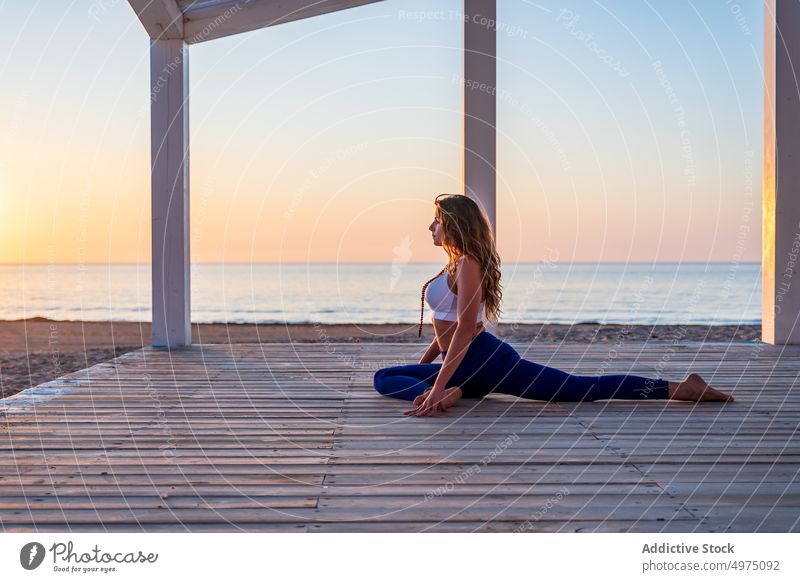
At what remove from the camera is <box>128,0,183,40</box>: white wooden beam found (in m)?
5.33

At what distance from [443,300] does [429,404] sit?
19.9 inches

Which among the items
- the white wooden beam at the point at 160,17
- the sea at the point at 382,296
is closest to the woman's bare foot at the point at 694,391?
the white wooden beam at the point at 160,17

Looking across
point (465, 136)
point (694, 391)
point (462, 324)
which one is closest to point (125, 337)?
point (465, 136)

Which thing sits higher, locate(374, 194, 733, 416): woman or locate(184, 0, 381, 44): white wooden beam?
locate(184, 0, 381, 44): white wooden beam

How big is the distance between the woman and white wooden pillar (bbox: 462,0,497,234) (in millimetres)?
2562

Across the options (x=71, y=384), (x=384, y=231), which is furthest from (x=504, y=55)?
(x=384, y=231)

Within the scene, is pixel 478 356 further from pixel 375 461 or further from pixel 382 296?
pixel 382 296

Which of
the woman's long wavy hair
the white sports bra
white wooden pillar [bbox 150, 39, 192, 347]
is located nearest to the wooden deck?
the white sports bra

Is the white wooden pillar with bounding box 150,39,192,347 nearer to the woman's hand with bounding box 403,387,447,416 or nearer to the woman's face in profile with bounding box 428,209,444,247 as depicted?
the woman's face in profile with bounding box 428,209,444,247

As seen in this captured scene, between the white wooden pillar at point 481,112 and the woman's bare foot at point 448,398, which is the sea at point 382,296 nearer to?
the white wooden pillar at point 481,112

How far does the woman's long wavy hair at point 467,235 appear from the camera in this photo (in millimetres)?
3166

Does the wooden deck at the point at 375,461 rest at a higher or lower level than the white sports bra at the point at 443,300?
lower

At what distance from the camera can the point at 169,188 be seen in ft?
19.1

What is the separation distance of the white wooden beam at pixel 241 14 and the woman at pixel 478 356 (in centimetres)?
342
